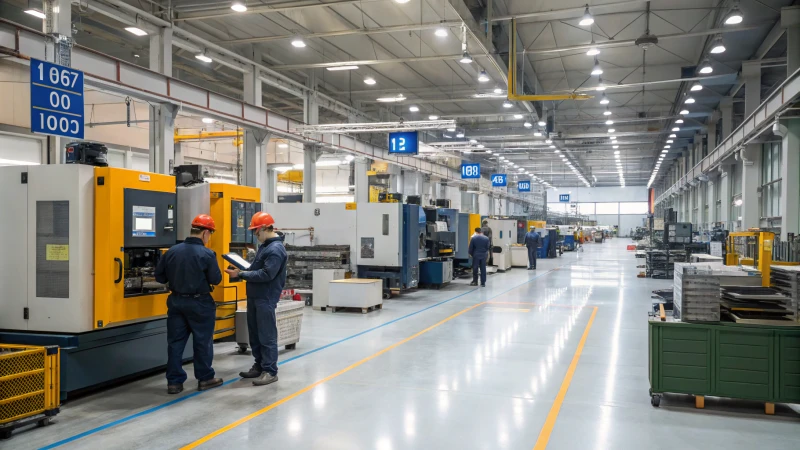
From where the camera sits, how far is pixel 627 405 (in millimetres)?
5098

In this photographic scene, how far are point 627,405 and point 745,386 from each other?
3.37 feet

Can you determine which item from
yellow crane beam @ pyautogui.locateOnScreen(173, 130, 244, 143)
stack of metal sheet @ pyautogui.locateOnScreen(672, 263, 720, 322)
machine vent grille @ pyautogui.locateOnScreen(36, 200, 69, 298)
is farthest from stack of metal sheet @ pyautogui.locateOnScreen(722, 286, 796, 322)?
yellow crane beam @ pyautogui.locateOnScreen(173, 130, 244, 143)

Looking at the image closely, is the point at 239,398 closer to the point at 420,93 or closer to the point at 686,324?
the point at 686,324

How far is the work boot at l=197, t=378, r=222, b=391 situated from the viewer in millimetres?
5430

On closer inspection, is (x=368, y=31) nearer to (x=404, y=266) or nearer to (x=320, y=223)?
(x=320, y=223)

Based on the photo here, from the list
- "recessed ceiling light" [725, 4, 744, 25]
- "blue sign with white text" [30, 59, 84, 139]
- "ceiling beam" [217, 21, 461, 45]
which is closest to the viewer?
"blue sign with white text" [30, 59, 84, 139]

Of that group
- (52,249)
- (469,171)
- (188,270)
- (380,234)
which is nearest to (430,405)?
(188,270)

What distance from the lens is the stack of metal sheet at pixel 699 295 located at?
495cm

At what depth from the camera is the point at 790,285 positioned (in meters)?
5.05

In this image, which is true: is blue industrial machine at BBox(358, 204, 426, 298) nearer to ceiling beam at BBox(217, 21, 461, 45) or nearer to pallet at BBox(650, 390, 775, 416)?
ceiling beam at BBox(217, 21, 461, 45)

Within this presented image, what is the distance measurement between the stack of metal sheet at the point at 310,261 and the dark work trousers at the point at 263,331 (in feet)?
20.0

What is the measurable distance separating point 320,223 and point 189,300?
283 inches

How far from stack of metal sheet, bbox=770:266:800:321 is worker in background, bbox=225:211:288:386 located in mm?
4792

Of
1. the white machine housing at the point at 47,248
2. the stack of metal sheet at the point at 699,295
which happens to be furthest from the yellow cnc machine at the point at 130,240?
the stack of metal sheet at the point at 699,295
